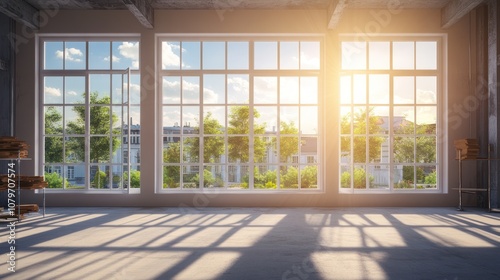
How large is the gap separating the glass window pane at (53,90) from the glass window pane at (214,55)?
343cm

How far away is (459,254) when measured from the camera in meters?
4.25

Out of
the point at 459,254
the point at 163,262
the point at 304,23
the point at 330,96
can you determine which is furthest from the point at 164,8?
the point at 459,254

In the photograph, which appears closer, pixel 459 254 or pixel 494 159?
pixel 459 254

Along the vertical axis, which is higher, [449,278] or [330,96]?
[330,96]

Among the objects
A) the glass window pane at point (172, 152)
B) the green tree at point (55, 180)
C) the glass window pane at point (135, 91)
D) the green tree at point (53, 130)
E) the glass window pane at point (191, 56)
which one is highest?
the glass window pane at point (191, 56)

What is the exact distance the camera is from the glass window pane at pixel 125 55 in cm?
848

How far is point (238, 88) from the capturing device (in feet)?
27.8

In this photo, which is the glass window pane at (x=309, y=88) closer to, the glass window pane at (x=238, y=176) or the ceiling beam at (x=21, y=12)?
the glass window pane at (x=238, y=176)

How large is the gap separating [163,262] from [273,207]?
14.4 feet

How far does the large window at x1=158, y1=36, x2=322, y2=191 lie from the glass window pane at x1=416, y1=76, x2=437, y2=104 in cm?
234

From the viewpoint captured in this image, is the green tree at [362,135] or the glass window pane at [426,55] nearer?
the green tree at [362,135]

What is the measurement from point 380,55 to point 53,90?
25.3 ft

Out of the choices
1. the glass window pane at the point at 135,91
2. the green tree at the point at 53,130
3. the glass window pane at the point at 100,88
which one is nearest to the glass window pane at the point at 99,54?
the glass window pane at the point at 100,88

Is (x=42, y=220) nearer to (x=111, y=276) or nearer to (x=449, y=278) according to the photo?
(x=111, y=276)
